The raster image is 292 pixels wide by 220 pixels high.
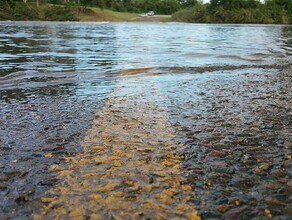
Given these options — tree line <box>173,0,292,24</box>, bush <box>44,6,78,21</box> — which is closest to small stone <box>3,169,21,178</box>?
bush <box>44,6,78,21</box>

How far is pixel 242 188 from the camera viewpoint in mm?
1779

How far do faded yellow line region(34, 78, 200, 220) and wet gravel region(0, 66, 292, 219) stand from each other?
0.08 metres

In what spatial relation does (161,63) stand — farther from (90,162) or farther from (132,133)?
(90,162)

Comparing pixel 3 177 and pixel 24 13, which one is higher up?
pixel 24 13

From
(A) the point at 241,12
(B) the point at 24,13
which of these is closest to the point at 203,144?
(B) the point at 24,13

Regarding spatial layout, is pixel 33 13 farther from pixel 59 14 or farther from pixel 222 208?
pixel 222 208

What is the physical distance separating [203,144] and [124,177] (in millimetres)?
771

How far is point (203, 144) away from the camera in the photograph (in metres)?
2.38

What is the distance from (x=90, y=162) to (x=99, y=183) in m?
0.29

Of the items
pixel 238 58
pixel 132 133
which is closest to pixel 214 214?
pixel 132 133

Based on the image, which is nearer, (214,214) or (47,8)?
(214,214)

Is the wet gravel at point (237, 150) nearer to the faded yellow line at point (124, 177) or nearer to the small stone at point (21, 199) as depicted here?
the faded yellow line at point (124, 177)

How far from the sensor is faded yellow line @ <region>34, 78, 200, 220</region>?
157 cm

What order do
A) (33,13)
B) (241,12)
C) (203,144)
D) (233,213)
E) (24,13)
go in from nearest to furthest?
1. (233,213)
2. (203,144)
3. (24,13)
4. (33,13)
5. (241,12)
